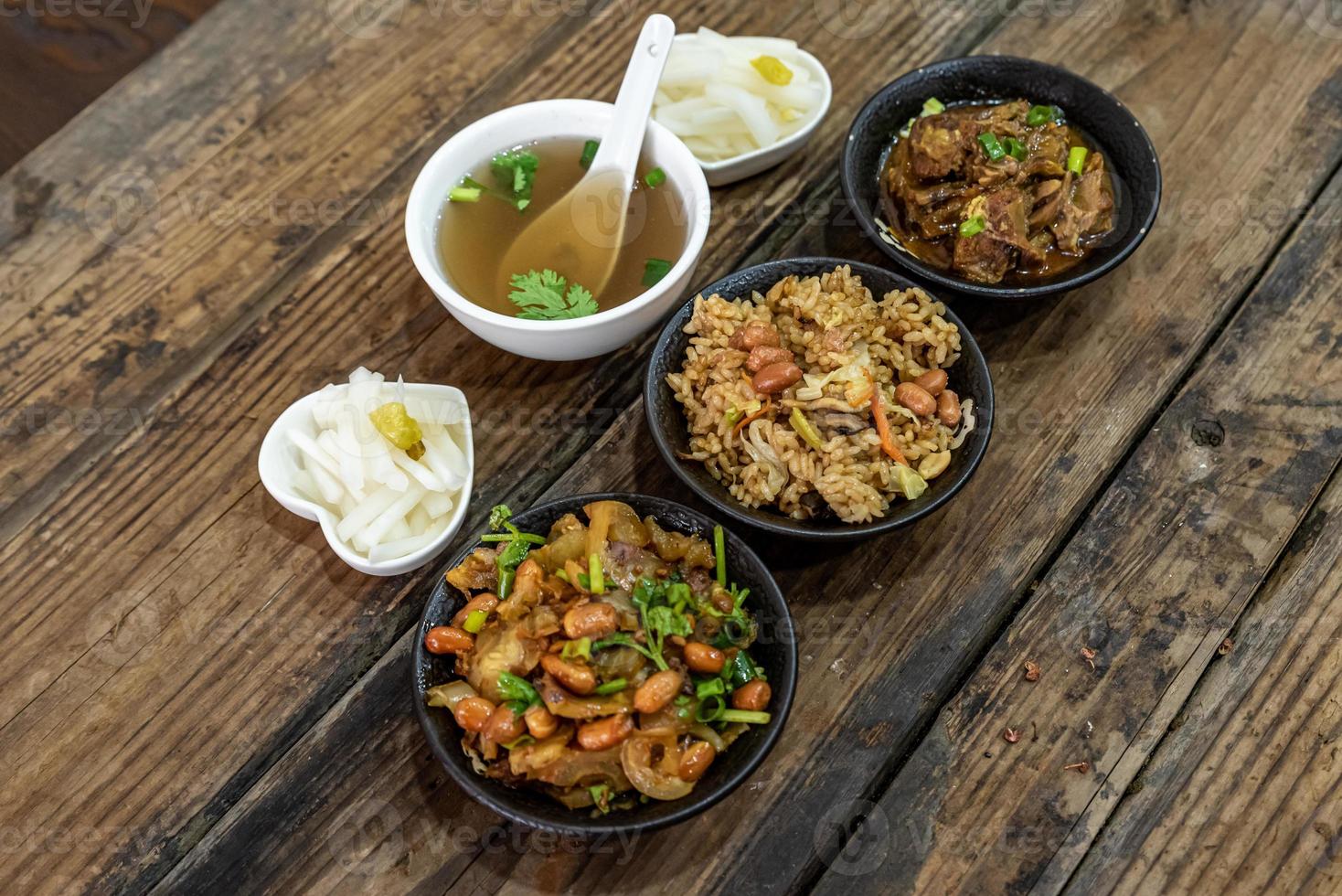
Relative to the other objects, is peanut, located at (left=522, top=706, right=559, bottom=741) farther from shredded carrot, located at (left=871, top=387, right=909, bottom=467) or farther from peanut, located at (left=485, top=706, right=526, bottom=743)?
shredded carrot, located at (left=871, top=387, right=909, bottom=467)

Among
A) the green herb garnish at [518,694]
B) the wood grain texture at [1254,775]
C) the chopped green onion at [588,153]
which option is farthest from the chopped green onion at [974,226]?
the green herb garnish at [518,694]

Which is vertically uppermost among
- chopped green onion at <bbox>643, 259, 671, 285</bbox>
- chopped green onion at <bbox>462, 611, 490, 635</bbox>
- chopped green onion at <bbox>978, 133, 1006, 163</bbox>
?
chopped green onion at <bbox>978, 133, 1006, 163</bbox>

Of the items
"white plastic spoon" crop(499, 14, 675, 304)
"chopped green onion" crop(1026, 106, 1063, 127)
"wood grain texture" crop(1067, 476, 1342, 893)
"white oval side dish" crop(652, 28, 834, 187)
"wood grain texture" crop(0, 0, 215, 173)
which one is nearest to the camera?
"wood grain texture" crop(1067, 476, 1342, 893)

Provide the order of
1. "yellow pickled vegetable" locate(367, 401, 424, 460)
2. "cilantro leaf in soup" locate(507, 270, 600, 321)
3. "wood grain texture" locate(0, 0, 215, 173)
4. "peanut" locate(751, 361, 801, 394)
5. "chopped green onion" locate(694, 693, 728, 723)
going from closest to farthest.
Result: "chopped green onion" locate(694, 693, 728, 723), "peanut" locate(751, 361, 801, 394), "yellow pickled vegetable" locate(367, 401, 424, 460), "cilantro leaf in soup" locate(507, 270, 600, 321), "wood grain texture" locate(0, 0, 215, 173)

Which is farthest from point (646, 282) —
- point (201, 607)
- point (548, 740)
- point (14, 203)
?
point (14, 203)

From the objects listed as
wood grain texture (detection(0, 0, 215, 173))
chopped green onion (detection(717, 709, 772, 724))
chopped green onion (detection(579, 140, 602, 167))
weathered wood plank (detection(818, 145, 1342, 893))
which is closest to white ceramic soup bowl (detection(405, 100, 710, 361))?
chopped green onion (detection(579, 140, 602, 167))

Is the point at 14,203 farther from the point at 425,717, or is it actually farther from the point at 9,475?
the point at 425,717
